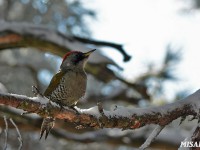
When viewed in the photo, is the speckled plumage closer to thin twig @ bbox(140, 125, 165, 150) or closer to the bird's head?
the bird's head

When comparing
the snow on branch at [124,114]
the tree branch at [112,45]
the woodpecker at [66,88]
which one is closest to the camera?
the snow on branch at [124,114]

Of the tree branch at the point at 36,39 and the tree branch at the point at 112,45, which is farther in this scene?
the tree branch at the point at 36,39

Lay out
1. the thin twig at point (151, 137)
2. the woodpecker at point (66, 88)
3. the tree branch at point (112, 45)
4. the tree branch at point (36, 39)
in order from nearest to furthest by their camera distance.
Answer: the thin twig at point (151, 137)
the woodpecker at point (66, 88)
the tree branch at point (112, 45)
the tree branch at point (36, 39)

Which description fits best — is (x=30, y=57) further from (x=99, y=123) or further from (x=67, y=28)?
(x=99, y=123)

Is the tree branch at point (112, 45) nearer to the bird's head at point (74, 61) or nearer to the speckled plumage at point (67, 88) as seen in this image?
the bird's head at point (74, 61)

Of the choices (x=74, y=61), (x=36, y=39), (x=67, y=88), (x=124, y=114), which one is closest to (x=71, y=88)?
(x=67, y=88)

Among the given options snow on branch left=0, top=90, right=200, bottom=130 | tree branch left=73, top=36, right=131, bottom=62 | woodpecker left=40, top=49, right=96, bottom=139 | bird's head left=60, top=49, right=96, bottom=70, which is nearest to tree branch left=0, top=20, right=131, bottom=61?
tree branch left=73, top=36, right=131, bottom=62

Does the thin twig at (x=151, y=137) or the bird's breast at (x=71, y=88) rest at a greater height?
the bird's breast at (x=71, y=88)

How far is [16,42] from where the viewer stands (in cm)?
588

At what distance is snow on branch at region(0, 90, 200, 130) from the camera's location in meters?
2.88

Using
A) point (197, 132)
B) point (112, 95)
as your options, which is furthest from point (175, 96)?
point (197, 132)

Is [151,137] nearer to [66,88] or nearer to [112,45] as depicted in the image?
[66,88]

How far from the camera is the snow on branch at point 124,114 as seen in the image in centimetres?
288

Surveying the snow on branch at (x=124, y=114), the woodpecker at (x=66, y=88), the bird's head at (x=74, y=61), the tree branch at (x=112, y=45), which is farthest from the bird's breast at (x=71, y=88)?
the tree branch at (x=112, y=45)
